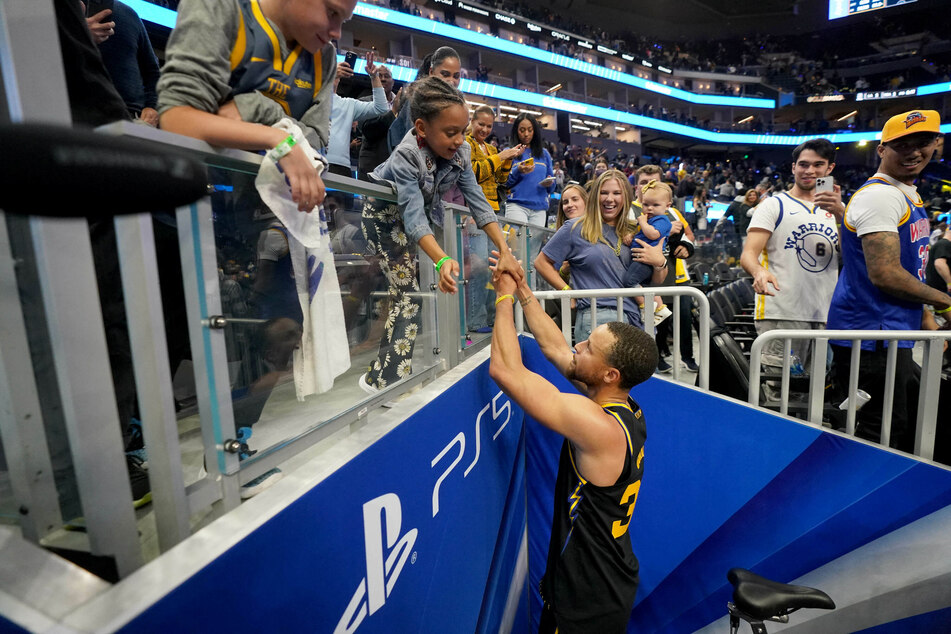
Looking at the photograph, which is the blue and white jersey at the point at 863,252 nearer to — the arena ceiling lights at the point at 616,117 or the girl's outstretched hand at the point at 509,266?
A: the girl's outstretched hand at the point at 509,266

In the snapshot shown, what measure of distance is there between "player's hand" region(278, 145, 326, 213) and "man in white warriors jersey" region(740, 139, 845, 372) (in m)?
2.59

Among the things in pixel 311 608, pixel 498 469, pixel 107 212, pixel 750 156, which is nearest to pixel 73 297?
pixel 107 212

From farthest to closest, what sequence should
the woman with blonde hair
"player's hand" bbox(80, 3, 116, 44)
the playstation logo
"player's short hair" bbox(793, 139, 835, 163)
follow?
the woman with blonde hair → "player's short hair" bbox(793, 139, 835, 163) → "player's hand" bbox(80, 3, 116, 44) → the playstation logo

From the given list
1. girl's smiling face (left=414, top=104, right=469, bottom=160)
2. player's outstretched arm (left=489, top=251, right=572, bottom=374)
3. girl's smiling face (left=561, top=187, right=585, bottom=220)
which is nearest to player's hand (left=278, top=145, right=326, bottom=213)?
girl's smiling face (left=414, top=104, right=469, bottom=160)

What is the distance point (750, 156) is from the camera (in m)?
36.5

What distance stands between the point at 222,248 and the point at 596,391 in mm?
1615

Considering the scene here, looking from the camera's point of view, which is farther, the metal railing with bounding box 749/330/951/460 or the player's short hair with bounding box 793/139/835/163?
the player's short hair with bounding box 793/139/835/163

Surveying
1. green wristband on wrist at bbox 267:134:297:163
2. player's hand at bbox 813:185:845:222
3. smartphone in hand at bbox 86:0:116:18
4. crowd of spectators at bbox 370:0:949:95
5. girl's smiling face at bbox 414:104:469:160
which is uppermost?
crowd of spectators at bbox 370:0:949:95

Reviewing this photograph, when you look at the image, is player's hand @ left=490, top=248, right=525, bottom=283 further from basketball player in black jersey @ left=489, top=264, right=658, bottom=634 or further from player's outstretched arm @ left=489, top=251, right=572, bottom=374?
player's outstretched arm @ left=489, top=251, right=572, bottom=374

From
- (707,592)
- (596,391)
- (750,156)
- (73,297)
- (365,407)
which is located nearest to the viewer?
(73,297)

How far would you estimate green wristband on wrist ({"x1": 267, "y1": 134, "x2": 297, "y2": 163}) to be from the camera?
3.46 feet

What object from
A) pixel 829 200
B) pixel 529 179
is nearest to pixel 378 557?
pixel 829 200

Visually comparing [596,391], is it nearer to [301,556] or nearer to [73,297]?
[301,556]

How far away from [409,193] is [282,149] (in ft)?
2.74
